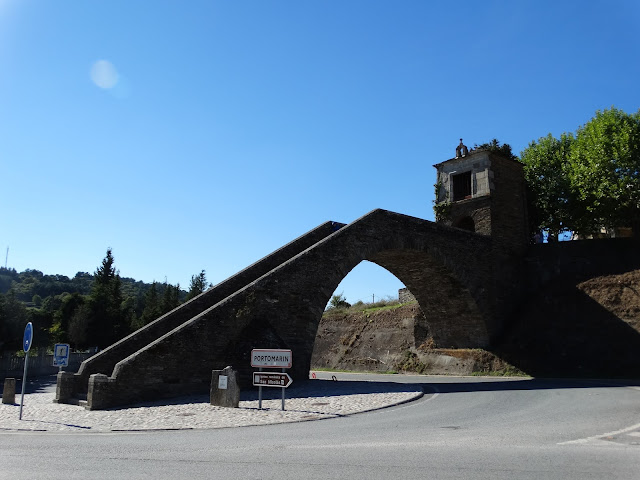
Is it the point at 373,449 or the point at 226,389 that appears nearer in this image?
the point at 373,449

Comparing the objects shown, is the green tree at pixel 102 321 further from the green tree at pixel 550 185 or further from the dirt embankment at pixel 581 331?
the green tree at pixel 550 185

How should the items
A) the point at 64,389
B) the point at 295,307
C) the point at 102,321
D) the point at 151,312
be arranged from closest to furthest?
the point at 64,389 < the point at 295,307 < the point at 102,321 < the point at 151,312

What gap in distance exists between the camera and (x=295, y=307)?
15.8m

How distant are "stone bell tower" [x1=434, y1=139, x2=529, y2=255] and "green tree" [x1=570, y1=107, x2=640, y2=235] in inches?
181

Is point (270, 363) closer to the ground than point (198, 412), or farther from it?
farther from it

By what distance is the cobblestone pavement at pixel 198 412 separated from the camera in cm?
916

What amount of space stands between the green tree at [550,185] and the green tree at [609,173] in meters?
0.71

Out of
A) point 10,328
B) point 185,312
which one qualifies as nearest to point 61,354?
point 185,312

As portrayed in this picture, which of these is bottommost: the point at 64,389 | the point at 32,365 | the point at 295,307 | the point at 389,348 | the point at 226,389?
the point at 32,365

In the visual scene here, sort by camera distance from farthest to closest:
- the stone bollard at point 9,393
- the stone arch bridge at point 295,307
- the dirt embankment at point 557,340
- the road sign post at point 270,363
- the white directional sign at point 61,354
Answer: the dirt embankment at point 557,340 → the stone bollard at point 9,393 → the stone arch bridge at point 295,307 → the white directional sign at point 61,354 → the road sign post at point 270,363

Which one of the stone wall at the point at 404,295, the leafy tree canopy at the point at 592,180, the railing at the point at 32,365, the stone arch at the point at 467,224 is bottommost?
the railing at the point at 32,365

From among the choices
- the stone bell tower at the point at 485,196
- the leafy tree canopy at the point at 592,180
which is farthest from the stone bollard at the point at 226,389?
the leafy tree canopy at the point at 592,180

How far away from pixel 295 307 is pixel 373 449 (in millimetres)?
9454

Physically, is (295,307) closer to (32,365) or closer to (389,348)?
(389,348)
